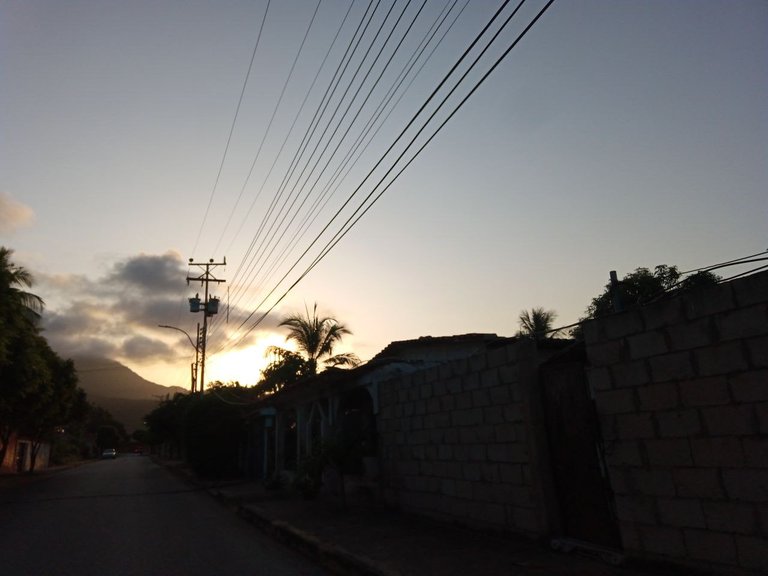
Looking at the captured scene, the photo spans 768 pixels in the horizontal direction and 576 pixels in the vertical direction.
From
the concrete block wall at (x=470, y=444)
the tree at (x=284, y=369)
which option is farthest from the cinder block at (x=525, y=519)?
the tree at (x=284, y=369)

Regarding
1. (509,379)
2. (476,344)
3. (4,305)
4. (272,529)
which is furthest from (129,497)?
(509,379)

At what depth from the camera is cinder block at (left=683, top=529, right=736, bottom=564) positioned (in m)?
5.04

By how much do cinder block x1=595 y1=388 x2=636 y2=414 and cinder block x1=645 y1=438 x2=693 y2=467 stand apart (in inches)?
17.4

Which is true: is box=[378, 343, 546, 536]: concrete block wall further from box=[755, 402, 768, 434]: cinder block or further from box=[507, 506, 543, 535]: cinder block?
box=[755, 402, 768, 434]: cinder block

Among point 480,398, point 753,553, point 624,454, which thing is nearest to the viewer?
point 753,553

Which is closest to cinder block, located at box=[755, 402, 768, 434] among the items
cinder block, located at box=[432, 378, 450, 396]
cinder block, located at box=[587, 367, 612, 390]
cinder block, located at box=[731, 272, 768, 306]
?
cinder block, located at box=[731, 272, 768, 306]

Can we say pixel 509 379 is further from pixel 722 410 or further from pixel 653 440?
pixel 722 410

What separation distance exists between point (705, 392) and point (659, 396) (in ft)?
1.79

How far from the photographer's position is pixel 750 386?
5000mm

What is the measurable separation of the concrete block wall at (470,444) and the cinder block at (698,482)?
2242 mm

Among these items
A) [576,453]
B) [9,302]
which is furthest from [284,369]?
[576,453]

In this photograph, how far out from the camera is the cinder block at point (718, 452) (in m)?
5.07

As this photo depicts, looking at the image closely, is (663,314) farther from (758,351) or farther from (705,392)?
(758,351)

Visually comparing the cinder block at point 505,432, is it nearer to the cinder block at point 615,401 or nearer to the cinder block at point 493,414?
the cinder block at point 493,414
